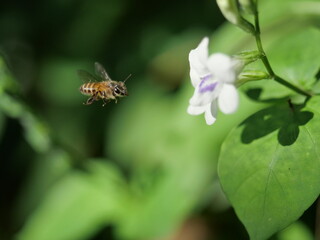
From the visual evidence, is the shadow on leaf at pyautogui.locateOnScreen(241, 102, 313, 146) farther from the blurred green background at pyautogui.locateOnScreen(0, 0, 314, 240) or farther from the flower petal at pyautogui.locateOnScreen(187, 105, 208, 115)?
the blurred green background at pyautogui.locateOnScreen(0, 0, 314, 240)

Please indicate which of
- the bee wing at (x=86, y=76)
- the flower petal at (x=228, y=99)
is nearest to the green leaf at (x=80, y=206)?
the bee wing at (x=86, y=76)

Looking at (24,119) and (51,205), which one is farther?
(51,205)

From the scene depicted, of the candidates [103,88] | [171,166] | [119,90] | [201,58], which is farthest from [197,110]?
[171,166]

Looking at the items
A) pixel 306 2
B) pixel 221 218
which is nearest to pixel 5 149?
pixel 221 218

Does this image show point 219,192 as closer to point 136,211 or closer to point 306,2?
point 136,211

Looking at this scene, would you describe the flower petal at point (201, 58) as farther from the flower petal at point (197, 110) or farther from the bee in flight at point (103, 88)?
the bee in flight at point (103, 88)

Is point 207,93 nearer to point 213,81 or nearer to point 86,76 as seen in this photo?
point 213,81
